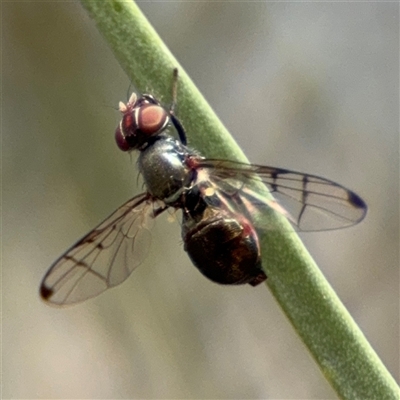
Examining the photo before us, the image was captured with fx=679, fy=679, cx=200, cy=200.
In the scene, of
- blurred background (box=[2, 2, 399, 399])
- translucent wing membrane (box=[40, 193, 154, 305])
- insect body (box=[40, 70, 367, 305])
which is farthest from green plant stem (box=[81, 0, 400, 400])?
blurred background (box=[2, 2, 399, 399])

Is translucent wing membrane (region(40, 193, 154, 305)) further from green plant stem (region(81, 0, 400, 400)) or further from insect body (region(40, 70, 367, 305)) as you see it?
green plant stem (region(81, 0, 400, 400))

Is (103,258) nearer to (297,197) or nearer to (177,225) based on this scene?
(297,197)

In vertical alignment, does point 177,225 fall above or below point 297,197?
above

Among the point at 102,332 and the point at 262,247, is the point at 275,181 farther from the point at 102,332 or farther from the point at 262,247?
the point at 102,332

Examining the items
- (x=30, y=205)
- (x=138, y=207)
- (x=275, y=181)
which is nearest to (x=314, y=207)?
(x=275, y=181)

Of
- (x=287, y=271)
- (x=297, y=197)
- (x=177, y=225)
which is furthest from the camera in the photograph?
(x=177, y=225)

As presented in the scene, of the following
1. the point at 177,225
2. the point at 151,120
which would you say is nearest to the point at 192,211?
the point at 151,120

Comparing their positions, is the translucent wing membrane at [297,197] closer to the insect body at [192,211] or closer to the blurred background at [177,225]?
the insect body at [192,211]
